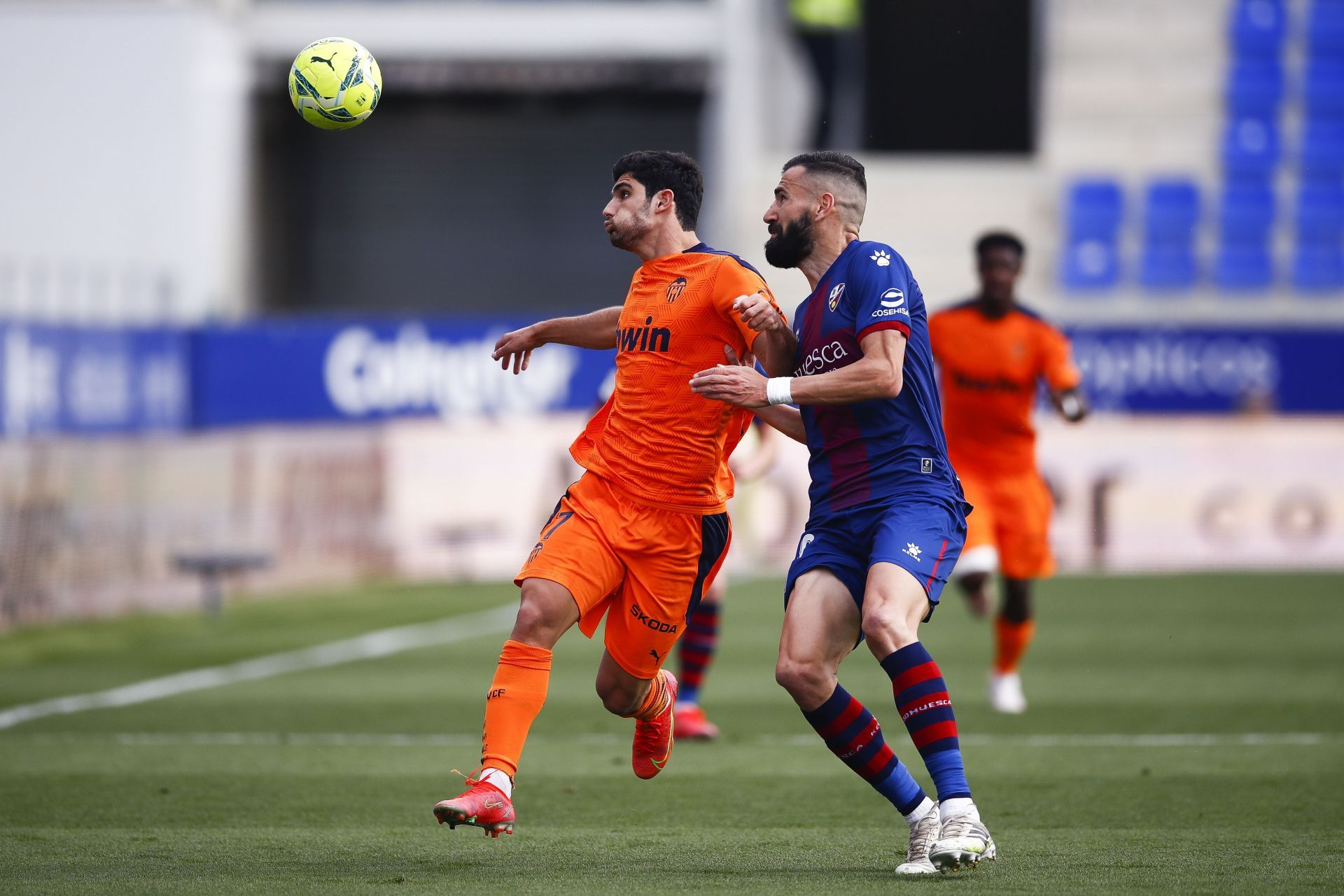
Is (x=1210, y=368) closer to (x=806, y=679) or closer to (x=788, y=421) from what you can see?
(x=788, y=421)

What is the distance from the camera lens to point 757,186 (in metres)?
24.6

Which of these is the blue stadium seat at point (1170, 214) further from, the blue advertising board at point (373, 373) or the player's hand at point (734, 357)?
the player's hand at point (734, 357)

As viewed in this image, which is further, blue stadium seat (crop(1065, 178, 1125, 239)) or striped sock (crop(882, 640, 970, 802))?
blue stadium seat (crop(1065, 178, 1125, 239))

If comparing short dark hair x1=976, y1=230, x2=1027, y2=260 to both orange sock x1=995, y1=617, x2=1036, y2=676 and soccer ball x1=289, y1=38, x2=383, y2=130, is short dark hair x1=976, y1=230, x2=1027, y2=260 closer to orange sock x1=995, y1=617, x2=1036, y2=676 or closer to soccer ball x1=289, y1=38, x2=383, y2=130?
orange sock x1=995, y1=617, x2=1036, y2=676

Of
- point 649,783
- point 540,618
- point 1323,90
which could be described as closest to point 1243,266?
point 1323,90

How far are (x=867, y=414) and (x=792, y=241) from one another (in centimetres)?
61

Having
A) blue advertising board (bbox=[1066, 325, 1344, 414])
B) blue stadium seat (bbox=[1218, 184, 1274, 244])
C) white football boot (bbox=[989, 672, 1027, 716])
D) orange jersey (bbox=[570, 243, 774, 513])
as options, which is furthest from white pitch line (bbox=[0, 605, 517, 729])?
blue stadium seat (bbox=[1218, 184, 1274, 244])

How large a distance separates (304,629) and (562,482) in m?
4.39

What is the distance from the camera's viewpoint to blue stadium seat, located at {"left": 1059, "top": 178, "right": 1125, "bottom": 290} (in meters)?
24.5

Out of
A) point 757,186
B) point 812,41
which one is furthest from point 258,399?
point 812,41

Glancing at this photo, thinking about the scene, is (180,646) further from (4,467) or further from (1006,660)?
(1006,660)

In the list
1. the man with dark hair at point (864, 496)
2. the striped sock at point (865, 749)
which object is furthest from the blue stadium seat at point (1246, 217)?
the striped sock at point (865, 749)

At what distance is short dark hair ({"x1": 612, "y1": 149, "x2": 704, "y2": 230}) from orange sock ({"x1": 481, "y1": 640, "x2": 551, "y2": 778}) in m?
1.53

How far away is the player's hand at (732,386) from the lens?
18.9ft
